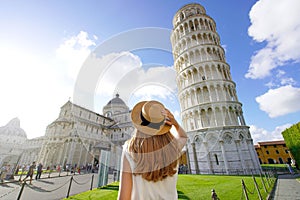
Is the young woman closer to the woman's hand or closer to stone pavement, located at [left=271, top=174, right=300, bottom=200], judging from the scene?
the woman's hand

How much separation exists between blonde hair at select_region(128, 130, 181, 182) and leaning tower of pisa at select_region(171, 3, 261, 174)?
67.2 ft

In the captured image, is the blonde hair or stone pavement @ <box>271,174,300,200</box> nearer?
the blonde hair

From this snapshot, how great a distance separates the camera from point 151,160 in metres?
1.42

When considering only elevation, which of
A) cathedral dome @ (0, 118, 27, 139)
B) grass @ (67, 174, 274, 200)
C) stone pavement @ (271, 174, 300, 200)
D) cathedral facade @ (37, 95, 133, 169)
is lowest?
stone pavement @ (271, 174, 300, 200)

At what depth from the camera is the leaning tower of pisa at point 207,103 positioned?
18.9 m

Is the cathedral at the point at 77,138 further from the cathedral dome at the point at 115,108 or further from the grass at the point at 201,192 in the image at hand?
the grass at the point at 201,192

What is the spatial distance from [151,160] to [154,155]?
0.19ft

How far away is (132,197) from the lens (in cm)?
140

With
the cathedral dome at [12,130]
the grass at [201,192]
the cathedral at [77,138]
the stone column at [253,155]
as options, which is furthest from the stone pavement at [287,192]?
the cathedral dome at [12,130]

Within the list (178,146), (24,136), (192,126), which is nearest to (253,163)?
(192,126)

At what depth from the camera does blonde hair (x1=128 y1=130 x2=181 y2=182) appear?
1399 mm

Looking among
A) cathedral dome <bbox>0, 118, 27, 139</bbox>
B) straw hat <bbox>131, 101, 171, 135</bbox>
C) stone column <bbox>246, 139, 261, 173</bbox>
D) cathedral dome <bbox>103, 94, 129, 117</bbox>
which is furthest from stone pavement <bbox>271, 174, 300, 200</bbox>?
cathedral dome <bbox>0, 118, 27, 139</bbox>

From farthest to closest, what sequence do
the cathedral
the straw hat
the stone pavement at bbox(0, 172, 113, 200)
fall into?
1. the cathedral
2. the stone pavement at bbox(0, 172, 113, 200)
3. the straw hat

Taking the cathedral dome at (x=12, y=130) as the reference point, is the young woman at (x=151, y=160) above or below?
below
